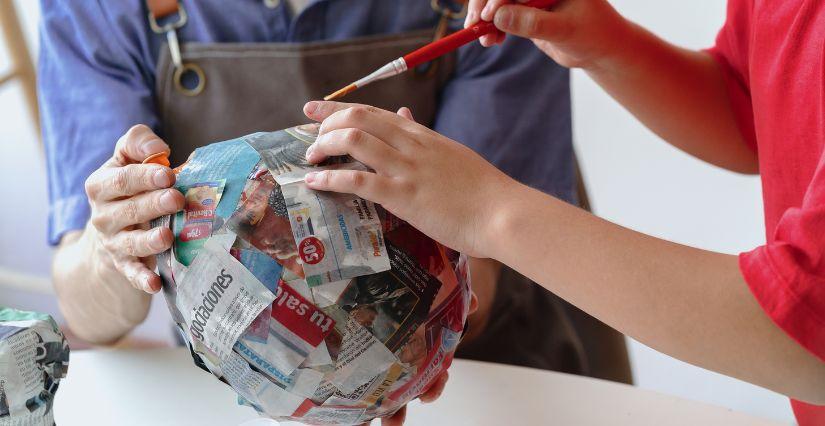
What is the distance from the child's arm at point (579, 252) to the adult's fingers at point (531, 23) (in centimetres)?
27

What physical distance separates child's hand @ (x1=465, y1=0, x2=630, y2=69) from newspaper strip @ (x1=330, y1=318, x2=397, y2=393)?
1.51 ft

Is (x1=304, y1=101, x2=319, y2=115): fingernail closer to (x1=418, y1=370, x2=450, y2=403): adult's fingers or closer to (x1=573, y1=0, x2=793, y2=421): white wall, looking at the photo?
(x1=418, y1=370, x2=450, y2=403): adult's fingers

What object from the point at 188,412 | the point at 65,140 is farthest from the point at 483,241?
the point at 65,140

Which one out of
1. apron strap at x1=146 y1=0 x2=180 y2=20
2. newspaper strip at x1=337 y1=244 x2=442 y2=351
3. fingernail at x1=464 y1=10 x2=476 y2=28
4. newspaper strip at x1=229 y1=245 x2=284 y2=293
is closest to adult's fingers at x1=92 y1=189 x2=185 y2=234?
newspaper strip at x1=229 y1=245 x2=284 y2=293

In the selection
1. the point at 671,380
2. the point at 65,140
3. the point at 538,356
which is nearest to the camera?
the point at 65,140

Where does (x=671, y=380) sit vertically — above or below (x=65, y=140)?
below

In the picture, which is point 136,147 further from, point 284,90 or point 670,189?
point 670,189

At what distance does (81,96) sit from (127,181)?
0.58 meters

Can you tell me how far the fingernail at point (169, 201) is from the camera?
0.97 m

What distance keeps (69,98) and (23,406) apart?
0.72 meters

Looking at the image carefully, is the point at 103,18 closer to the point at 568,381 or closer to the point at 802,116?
the point at 568,381

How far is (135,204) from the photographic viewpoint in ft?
3.36

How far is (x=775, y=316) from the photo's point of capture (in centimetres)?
84

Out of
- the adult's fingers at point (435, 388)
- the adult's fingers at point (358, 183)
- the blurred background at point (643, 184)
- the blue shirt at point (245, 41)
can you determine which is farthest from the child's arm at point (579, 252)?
the blurred background at point (643, 184)
